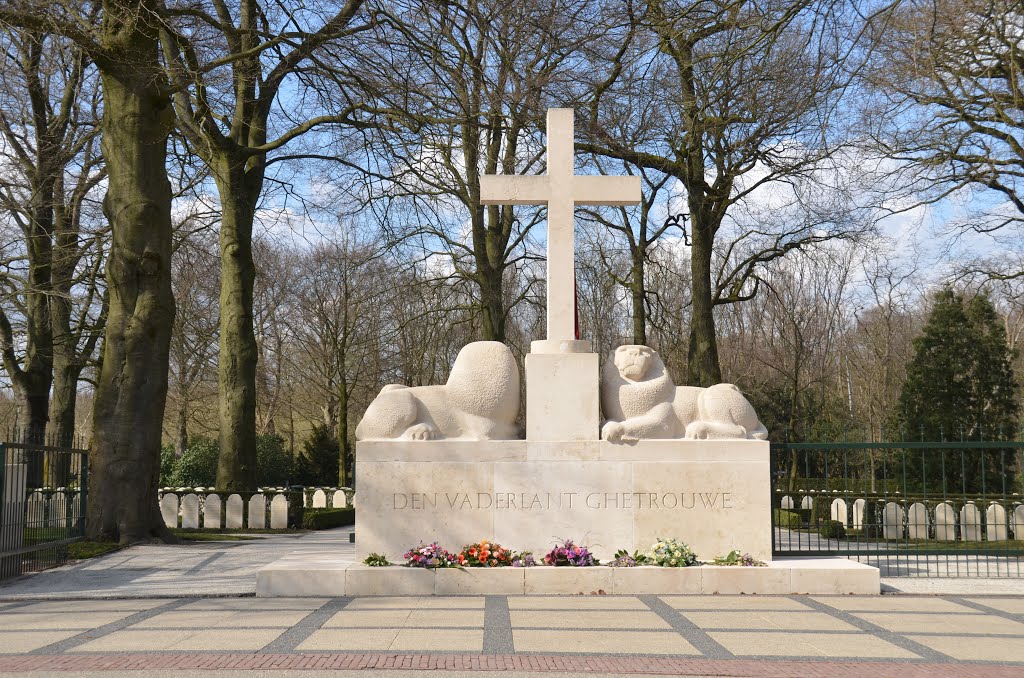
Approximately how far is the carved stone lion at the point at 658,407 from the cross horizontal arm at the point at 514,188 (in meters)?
2.27

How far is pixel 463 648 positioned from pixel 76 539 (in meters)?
9.27

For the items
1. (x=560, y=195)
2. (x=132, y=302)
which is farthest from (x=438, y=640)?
(x=132, y=302)

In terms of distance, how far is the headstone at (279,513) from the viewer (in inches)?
818

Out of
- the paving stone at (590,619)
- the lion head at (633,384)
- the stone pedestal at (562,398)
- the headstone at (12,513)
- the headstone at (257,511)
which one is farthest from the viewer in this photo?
the headstone at (257,511)

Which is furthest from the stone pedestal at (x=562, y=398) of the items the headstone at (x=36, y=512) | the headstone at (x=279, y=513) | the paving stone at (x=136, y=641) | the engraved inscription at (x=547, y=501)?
the headstone at (x=279, y=513)

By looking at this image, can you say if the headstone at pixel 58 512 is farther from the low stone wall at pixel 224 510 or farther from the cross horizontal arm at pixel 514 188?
→ the cross horizontal arm at pixel 514 188

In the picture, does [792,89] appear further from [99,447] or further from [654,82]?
[99,447]

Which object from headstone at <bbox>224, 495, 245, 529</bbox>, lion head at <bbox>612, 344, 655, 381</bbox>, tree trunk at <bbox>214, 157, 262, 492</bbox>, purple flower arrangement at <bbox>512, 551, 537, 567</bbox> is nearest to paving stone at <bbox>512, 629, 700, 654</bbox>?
purple flower arrangement at <bbox>512, 551, 537, 567</bbox>

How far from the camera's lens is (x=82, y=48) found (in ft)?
46.4

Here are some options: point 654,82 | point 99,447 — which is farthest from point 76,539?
point 654,82

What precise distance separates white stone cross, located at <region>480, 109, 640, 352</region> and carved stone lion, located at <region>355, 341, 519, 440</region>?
831mm

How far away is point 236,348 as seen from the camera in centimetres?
1986

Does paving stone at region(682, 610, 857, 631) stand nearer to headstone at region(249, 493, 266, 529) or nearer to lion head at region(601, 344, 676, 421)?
lion head at region(601, 344, 676, 421)

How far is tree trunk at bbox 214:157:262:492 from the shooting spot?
19875 millimetres
